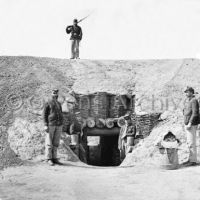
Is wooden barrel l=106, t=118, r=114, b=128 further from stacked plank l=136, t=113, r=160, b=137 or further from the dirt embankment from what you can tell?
the dirt embankment

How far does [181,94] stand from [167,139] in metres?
5.34

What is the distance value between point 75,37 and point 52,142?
991 cm

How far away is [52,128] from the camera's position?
11.9 meters

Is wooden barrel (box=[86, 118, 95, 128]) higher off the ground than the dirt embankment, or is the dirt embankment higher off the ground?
the dirt embankment

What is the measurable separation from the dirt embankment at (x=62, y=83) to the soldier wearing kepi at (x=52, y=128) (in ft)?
2.54

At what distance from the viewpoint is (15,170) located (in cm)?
1108

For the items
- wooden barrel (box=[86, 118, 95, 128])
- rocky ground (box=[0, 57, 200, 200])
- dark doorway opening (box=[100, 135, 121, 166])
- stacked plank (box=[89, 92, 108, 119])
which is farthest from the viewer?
dark doorway opening (box=[100, 135, 121, 166])

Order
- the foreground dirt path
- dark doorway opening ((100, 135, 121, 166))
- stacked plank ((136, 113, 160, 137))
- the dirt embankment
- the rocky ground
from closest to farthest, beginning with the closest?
the foreground dirt path < the rocky ground < the dirt embankment < stacked plank ((136, 113, 160, 137)) < dark doorway opening ((100, 135, 121, 166))

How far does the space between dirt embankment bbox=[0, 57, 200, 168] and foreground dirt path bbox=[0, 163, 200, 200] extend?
76.1 inches

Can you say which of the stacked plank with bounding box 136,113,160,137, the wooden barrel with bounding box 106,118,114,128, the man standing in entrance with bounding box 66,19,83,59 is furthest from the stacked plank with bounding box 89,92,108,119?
the man standing in entrance with bounding box 66,19,83,59

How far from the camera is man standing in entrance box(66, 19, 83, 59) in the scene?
2089 centimetres

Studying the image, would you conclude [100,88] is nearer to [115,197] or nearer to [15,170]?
[15,170]

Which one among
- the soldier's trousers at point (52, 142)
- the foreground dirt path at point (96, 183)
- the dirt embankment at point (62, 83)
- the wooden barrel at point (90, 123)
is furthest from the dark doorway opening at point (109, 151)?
the foreground dirt path at point (96, 183)

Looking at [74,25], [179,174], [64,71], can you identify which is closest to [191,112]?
[179,174]
